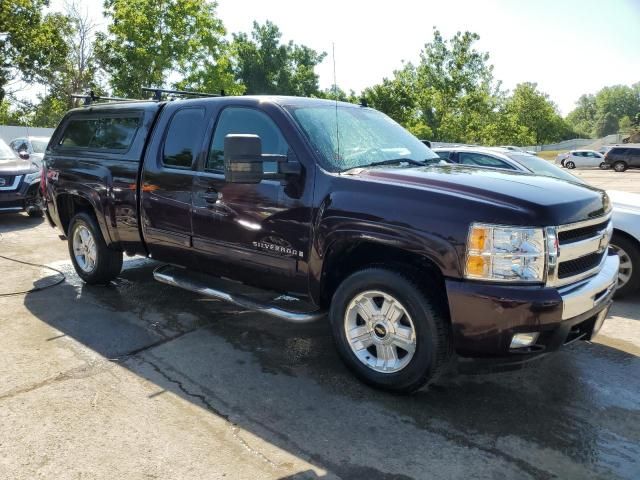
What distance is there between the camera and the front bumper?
9.57ft

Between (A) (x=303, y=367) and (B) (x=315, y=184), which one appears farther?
(A) (x=303, y=367)

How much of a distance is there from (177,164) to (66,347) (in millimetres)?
1723

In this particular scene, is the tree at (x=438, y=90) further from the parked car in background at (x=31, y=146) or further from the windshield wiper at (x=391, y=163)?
the windshield wiper at (x=391, y=163)

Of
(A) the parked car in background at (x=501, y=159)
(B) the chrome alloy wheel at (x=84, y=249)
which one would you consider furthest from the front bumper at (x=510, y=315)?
(A) the parked car in background at (x=501, y=159)

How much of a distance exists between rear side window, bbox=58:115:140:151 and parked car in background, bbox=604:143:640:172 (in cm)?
3584

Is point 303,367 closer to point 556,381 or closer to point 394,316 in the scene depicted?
point 394,316

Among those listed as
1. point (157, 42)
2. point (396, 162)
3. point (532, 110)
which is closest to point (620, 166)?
point (157, 42)

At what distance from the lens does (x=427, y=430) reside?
307cm

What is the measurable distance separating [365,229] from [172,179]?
79.4 inches

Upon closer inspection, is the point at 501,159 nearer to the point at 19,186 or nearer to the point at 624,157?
the point at 19,186

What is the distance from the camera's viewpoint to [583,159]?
3947 centimetres

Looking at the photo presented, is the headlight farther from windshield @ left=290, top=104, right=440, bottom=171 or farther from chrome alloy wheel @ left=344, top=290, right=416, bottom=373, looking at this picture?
windshield @ left=290, top=104, right=440, bottom=171

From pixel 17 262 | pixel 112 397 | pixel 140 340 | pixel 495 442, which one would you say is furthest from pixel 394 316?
pixel 17 262

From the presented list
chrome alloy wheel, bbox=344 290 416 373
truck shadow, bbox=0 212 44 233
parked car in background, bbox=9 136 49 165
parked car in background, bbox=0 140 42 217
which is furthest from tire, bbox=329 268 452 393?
parked car in background, bbox=9 136 49 165
